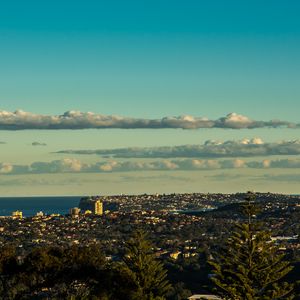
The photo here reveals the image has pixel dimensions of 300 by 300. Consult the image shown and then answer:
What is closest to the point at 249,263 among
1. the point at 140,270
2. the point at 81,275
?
the point at 140,270

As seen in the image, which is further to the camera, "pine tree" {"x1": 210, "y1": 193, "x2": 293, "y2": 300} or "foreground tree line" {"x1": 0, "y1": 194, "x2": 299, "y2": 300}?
"foreground tree line" {"x1": 0, "y1": 194, "x2": 299, "y2": 300}

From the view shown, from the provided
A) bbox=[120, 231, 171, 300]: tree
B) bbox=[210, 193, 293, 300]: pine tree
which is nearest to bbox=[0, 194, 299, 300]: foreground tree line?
bbox=[120, 231, 171, 300]: tree

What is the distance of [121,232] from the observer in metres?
169

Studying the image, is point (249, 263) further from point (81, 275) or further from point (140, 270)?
point (81, 275)

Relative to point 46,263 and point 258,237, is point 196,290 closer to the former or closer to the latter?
point 46,263

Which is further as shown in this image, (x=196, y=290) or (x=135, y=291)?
(x=196, y=290)

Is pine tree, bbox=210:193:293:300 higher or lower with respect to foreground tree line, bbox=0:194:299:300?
higher

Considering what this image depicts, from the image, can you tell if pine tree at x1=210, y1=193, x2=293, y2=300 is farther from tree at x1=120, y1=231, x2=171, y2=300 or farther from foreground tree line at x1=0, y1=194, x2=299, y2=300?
tree at x1=120, y1=231, x2=171, y2=300

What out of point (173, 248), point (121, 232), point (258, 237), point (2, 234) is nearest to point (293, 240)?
point (173, 248)

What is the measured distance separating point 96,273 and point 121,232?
112m

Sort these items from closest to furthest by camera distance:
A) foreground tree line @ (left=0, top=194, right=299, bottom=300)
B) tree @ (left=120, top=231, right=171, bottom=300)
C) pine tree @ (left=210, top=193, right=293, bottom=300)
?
pine tree @ (left=210, top=193, right=293, bottom=300)
foreground tree line @ (left=0, top=194, right=299, bottom=300)
tree @ (left=120, top=231, right=171, bottom=300)

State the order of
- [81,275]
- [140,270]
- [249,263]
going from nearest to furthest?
[249,263] → [81,275] → [140,270]

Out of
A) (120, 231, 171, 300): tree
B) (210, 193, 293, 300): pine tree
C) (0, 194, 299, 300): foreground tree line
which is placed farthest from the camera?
(120, 231, 171, 300): tree

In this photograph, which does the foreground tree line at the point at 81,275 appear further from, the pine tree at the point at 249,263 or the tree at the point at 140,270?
the pine tree at the point at 249,263
